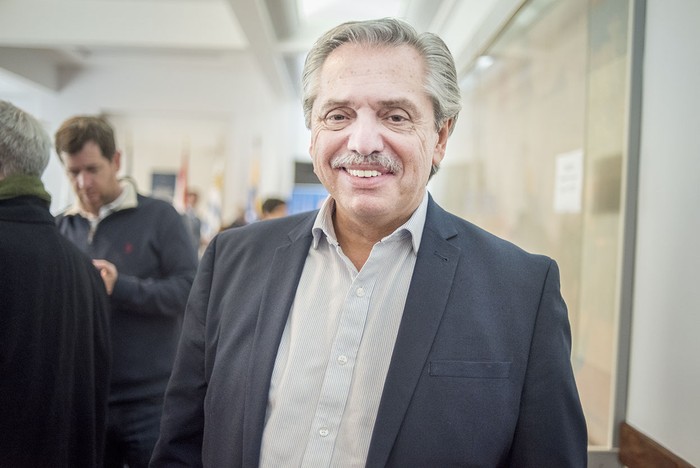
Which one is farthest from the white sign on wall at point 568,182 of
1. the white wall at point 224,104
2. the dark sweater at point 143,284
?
the white wall at point 224,104

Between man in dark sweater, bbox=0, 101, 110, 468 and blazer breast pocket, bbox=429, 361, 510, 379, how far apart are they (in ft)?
3.33

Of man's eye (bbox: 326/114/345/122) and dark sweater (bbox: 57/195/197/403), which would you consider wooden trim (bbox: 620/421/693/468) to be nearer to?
man's eye (bbox: 326/114/345/122)

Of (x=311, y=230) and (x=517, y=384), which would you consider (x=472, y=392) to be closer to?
(x=517, y=384)

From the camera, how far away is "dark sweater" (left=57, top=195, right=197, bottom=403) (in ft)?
6.70

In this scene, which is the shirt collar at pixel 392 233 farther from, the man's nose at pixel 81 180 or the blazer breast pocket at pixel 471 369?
the man's nose at pixel 81 180

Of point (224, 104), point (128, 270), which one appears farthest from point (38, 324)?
point (224, 104)

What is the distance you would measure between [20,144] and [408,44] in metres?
1.06

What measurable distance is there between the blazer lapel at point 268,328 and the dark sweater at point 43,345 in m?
0.63

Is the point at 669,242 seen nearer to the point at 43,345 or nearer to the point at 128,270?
the point at 43,345

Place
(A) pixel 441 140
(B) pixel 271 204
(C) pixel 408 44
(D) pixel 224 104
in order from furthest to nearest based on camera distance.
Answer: (D) pixel 224 104, (B) pixel 271 204, (A) pixel 441 140, (C) pixel 408 44

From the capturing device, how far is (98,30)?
18.4ft

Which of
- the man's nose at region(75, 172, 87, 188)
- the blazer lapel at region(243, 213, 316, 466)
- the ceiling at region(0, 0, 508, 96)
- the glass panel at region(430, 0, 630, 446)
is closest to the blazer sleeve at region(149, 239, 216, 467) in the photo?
the blazer lapel at region(243, 213, 316, 466)

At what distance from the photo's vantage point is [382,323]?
1197 mm

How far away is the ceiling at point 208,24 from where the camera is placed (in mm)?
3516
